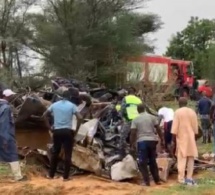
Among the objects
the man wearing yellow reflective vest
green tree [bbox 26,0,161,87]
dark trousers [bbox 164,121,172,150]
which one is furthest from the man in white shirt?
green tree [bbox 26,0,161,87]

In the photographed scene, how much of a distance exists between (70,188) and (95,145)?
2146 mm

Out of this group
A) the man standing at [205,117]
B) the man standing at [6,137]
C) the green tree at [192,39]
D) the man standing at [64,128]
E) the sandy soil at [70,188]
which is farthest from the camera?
the green tree at [192,39]

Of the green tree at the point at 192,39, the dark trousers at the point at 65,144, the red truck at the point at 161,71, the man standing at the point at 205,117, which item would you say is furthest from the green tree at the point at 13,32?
the green tree at the point at 192,39

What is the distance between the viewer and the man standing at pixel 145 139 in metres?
11.0

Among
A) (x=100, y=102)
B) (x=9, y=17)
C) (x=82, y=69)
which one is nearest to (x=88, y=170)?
(x=100, y=102)

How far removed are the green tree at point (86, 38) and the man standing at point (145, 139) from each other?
2271 cm

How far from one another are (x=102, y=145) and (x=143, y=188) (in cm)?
224

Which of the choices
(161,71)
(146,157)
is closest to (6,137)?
(146,157)

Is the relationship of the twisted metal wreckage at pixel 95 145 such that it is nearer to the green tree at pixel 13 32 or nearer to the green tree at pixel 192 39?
the green tree at pixel 13 32

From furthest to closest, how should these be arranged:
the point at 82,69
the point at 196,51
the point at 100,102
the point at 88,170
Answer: the point at 196,51 < the point at 82,69 < the point at 100,102 < the point at 88,170

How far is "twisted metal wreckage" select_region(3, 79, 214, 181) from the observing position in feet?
39.2

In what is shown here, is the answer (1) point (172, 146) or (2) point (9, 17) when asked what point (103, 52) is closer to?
(2) point (9, 17)

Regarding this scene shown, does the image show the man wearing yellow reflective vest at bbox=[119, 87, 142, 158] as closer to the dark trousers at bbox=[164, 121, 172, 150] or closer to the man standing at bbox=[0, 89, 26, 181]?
the dark trousers at bbox=[164, 121, 172, 150]

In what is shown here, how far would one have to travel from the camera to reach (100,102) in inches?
589
